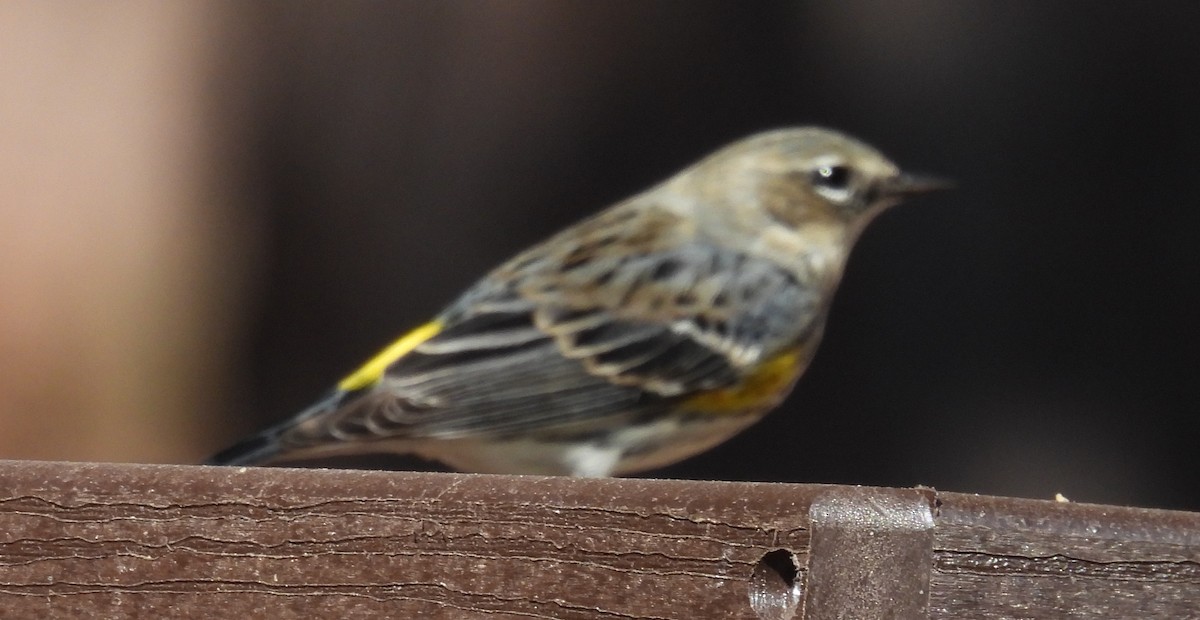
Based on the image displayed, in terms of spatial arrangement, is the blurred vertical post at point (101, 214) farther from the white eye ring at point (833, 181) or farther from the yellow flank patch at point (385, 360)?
the white eye ring at point (833, 181)

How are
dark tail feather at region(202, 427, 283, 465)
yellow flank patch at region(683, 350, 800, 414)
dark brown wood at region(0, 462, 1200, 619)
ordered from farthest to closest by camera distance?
yellow flank patch at region(683, 350, 800, 414)
dark tail feather at region(202, 427, 283, 465)
dark brown wood at region(0, 462, 1200, 619)

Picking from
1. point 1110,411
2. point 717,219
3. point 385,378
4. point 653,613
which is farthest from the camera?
point 1110,411

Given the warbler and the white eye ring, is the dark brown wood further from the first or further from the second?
the white eye ring

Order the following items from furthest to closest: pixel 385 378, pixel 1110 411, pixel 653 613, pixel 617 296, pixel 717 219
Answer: pixel 1110 411
pixel 717 219
pixel 617 296
pixel 385 378
pixel 653 613

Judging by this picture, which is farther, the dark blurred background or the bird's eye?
the dark blurred background

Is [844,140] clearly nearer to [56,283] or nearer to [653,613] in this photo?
[56,283]

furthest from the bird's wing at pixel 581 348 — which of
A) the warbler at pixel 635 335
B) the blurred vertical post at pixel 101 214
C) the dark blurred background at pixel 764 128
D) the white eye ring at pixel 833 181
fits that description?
the blurred vertical post at pixel 101 214

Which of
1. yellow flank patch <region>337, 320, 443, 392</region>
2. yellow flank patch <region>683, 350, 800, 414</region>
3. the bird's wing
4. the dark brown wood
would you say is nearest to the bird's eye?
the bird's wing

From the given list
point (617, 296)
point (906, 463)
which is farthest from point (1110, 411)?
point (617, 296)
